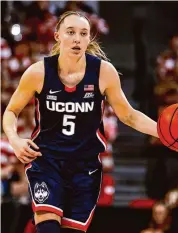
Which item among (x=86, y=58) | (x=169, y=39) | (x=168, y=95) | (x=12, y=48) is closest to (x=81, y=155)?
(x=86, y=58)

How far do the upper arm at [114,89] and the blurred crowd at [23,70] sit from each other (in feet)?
7.97

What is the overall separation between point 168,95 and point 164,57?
948 mm

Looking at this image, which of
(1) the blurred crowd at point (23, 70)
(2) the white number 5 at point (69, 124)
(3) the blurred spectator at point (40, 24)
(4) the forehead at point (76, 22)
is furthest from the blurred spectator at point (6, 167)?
(4) the forehead at point (76, 22)

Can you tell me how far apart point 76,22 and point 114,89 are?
462 mm

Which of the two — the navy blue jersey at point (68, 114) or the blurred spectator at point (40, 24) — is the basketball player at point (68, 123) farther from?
the blurred spectator at point (40, 24)

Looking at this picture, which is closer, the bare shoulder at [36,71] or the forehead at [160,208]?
the bare shoulder at [36,71]

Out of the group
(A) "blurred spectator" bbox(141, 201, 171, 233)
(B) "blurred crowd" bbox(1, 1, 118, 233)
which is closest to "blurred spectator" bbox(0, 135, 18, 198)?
(B) "blurred crowd" bbox(1, 1, 118, 233)

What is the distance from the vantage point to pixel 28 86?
365 cm

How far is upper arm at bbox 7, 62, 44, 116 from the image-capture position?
3.64 m

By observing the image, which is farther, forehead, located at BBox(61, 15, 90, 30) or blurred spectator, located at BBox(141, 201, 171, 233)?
blurred spectator, located at BBox(141, 201, 171, 233)

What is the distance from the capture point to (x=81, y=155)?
3.68 metres

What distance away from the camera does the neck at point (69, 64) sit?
3693mm

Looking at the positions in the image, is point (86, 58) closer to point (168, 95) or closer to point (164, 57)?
point (168, 95)

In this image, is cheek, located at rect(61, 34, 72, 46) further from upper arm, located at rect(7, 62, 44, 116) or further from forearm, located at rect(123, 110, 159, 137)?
forearm, located at rect(123, 110, 159, 137)
